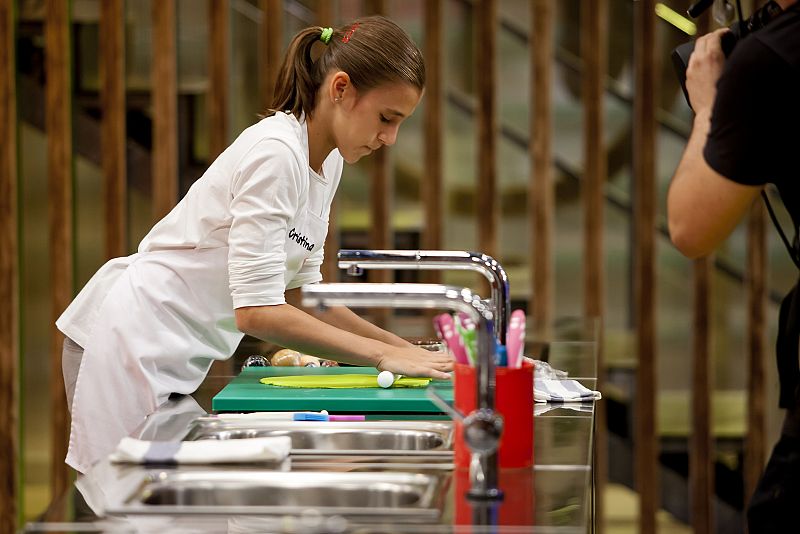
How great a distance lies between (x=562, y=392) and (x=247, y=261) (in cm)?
62

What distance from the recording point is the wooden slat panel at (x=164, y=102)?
382 cm

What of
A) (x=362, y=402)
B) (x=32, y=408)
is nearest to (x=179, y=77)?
(x=32, y=408)

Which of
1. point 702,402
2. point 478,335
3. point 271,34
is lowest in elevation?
point 702,402

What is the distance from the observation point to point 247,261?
2010 mm

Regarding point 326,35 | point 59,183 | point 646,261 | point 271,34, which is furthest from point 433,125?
point 326,35

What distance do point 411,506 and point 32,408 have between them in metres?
4.12

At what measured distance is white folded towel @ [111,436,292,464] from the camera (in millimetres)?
1531

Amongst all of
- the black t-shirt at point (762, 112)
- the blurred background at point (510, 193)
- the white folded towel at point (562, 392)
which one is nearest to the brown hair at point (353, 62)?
the white folded towel at point (562, 392)

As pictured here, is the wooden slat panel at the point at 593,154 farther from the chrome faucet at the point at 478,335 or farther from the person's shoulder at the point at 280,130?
the chrome faucet at the point at 478,335

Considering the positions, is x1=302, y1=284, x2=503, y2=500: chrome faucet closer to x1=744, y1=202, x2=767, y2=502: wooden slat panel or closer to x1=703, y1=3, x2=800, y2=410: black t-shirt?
x1=703, y1=3, x2=800, y2=410: black t-shirt

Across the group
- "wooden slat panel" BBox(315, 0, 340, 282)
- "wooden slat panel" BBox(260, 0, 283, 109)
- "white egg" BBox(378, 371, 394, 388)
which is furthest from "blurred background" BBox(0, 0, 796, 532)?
"white egg" BBox(378, 371, 394, 388)

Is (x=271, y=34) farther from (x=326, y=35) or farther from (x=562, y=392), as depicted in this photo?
(x=562, y=392)

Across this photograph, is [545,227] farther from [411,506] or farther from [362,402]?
[411,506]

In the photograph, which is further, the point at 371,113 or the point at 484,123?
the point at 484,123
